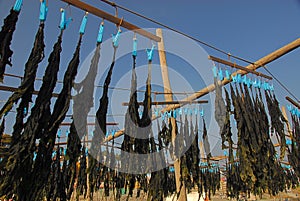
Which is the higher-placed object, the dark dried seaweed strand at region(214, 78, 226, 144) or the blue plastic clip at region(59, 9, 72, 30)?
the blue plastic clip at region(59, 9, 72, 30)

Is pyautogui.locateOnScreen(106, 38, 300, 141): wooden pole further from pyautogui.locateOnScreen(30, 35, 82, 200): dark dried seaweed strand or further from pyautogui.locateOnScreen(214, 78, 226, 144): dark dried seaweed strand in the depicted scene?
pyautogui.locateOnScreen(30, 35, 82, 200): dark dried seaweed strand

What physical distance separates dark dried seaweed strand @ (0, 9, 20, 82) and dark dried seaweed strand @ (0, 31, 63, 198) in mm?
282

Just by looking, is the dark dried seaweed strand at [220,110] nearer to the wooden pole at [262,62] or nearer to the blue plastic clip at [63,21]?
the wooden pole at [262,62]

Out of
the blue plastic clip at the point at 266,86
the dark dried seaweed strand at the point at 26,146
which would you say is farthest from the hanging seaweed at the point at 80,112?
the blue plastic clip at the point at 266,86

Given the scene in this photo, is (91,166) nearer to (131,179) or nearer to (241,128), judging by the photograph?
(131,179)

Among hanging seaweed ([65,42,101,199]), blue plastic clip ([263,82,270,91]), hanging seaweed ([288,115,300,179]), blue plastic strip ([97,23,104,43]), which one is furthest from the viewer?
hanging seaweed ([288,115,300,179])

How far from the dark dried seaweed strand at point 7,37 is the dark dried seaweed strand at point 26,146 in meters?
0.28

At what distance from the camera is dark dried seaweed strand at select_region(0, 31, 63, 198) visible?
159 cm

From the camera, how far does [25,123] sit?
1.75 meters

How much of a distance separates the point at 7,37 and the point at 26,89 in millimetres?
412

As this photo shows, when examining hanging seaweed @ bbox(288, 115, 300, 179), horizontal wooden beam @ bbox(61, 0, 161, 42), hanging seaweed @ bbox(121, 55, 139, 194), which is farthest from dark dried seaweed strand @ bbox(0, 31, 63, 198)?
hanging seaweed @ bbox(288, 115, 300, 179)

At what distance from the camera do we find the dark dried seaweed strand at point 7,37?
1.75 m

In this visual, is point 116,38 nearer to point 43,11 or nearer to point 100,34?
point 100,34

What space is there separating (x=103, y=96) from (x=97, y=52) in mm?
415
